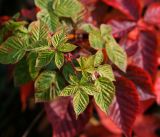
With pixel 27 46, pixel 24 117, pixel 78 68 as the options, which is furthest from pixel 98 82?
pixel 24 117

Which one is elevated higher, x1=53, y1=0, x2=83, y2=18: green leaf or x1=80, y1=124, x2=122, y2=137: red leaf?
x1=53, y1=0, x2=83, y2=18: green leaf

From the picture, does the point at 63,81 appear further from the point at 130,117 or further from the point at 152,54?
the point at 152,54

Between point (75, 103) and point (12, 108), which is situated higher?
point (75, 103)

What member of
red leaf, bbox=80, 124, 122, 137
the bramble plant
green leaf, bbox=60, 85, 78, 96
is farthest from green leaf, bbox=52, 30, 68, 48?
red leaf, bbox=80, 124, 122, 137

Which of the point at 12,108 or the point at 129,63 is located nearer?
the point at 129,63

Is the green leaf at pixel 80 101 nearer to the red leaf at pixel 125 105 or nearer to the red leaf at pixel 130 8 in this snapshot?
the red leaf at pixel 125 105

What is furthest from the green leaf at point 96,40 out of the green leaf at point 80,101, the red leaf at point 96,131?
the red leaf at point 96,131

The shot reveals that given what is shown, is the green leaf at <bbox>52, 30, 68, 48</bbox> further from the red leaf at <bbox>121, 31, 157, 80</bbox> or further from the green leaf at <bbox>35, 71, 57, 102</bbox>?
the red leaf at <bbox>121, 31, 157, 80</bbox>
